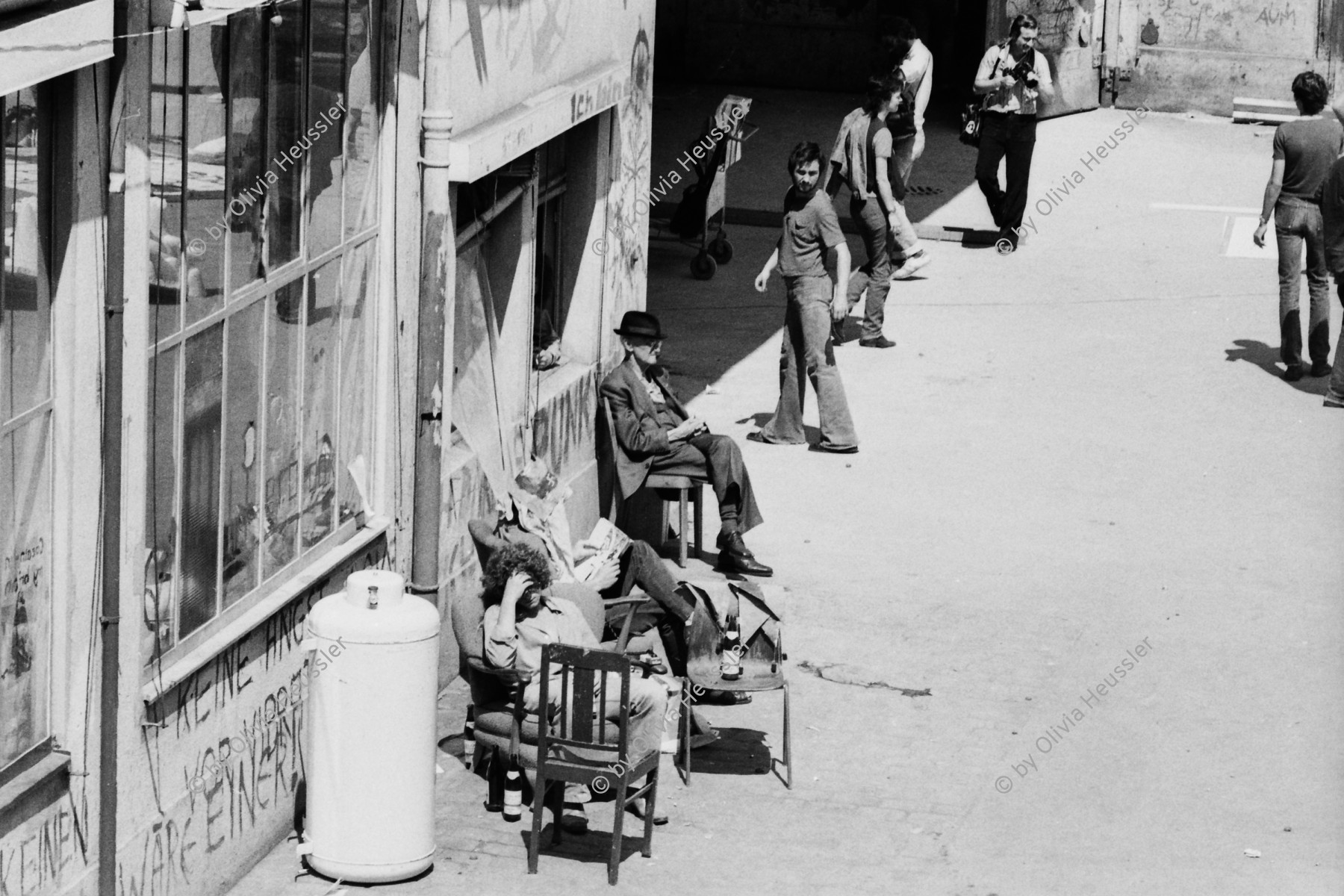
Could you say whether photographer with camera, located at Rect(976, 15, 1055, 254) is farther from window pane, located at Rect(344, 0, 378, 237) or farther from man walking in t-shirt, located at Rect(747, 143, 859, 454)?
window pane, located at Rect(344, 0, 378, 237)

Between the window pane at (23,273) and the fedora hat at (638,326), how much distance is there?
196 inches

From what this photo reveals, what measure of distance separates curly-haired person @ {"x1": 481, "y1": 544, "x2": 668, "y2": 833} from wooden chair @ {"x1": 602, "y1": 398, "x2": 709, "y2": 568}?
8.95ft

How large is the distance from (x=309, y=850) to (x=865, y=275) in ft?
28.4

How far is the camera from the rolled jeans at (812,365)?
12.7 metres

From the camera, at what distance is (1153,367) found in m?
15.0

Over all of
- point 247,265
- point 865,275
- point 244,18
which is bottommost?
point 865,275

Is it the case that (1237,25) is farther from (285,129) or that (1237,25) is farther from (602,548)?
(285,129)

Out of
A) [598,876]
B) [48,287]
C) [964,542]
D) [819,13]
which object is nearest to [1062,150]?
[819,13]

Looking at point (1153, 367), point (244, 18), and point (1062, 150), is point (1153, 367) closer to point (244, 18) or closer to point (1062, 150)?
point (1062, 150)

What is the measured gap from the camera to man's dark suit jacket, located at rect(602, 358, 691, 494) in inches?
420

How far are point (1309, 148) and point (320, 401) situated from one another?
8620mm

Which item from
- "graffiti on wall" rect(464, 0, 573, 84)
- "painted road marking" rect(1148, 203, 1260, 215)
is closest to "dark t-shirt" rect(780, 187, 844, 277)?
"graffiti on wall" rect(464, 0, 573, 84)

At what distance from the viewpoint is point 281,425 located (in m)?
7.58

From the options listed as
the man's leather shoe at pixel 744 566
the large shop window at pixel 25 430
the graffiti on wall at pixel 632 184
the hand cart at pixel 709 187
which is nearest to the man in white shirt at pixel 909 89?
the hand cart at pixel 709 187
